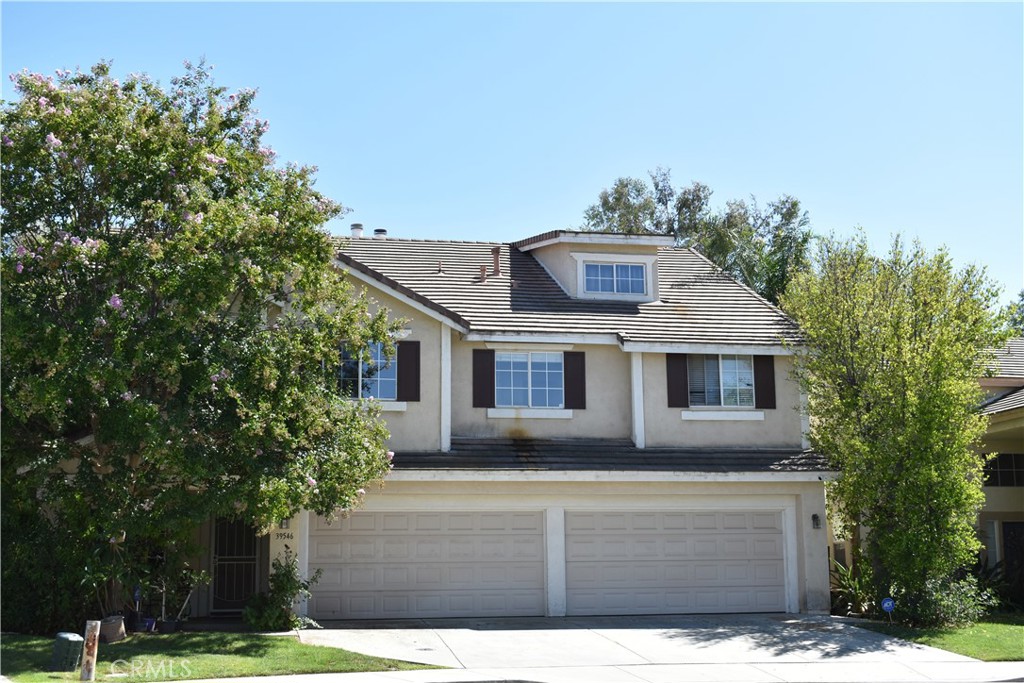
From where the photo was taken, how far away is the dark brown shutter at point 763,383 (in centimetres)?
2108

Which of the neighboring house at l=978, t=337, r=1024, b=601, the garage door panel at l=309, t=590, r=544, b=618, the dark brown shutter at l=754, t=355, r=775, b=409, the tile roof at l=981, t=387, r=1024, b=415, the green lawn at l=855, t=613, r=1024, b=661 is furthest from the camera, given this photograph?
the neighboring house at l=978, t=337, r=1024, b=601

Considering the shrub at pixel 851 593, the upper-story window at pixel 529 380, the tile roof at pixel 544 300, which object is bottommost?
the shrub at pixel 851 593

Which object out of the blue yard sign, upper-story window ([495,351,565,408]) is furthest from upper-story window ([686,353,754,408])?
the blue yard sign

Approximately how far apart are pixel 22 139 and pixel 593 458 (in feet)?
35.2

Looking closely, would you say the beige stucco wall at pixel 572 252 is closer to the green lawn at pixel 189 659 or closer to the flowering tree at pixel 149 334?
the flowering tree at pixel 149 334

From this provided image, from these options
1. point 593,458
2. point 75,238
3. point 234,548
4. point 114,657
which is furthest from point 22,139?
point 593,458

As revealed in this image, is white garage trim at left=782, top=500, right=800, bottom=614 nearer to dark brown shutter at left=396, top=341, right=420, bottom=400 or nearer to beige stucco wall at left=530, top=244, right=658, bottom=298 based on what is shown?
beige stucco wall at left=530, top=244, right=658, bottom=298

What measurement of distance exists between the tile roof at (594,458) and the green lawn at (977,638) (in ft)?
11.2

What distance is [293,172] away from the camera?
1633cm

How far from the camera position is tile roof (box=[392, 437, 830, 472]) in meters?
19.0

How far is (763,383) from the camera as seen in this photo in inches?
832

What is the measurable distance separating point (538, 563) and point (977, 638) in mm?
7304

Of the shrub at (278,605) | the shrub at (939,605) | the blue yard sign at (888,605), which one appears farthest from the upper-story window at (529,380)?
the shrub at (939,605)

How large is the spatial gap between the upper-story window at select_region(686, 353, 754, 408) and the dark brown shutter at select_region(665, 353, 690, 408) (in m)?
0.11
